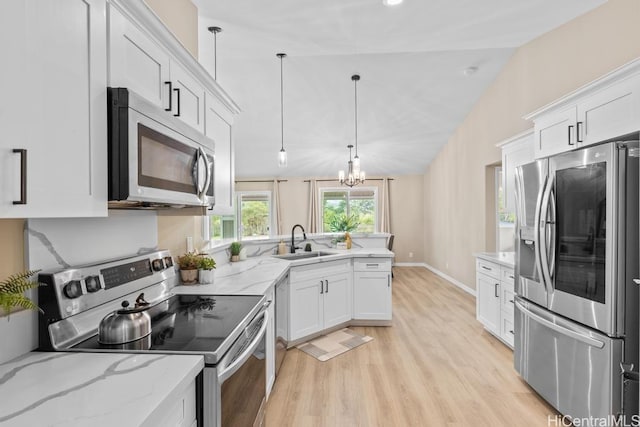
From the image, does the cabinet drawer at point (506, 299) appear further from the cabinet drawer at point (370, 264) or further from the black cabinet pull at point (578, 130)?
the black cabinet pull at point (578, 130)

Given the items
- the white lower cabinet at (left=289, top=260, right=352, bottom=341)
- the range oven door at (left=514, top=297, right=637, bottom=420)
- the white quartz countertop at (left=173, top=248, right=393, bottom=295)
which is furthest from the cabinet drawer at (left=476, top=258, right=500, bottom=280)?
the white quartz countertop at (left=173, top=248, right=393, bottom=295)

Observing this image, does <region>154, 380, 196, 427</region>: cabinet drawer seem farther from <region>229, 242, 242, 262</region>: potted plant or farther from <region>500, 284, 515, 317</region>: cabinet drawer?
<region>500, 284, 515, 317</region>: cabinet drawer

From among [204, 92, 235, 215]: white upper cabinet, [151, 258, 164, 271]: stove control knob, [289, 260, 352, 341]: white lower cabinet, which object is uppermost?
[204, 92, 235, 215]: white upper cabinet

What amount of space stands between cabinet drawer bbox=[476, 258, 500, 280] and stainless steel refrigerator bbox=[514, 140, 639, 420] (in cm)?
93

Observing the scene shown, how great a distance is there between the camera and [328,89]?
16.0 ft

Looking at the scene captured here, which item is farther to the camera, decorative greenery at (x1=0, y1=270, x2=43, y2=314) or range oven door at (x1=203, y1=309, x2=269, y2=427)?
range oven door at (x1=203, y1=309, x2=269, y2=427)

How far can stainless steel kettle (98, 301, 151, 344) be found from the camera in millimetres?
1199

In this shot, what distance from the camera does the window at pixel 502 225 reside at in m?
4.94

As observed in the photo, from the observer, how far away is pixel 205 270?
222 cm

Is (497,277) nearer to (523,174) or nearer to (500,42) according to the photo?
(523,174)

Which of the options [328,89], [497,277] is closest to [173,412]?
[497,277]

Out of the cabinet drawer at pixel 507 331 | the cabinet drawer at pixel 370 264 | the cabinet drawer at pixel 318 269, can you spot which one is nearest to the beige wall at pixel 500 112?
the cabinet drawer at pixel 507 331

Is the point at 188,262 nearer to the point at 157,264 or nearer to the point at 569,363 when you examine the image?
the point at 157,264

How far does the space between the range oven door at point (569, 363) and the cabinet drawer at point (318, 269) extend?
1.75 meters
